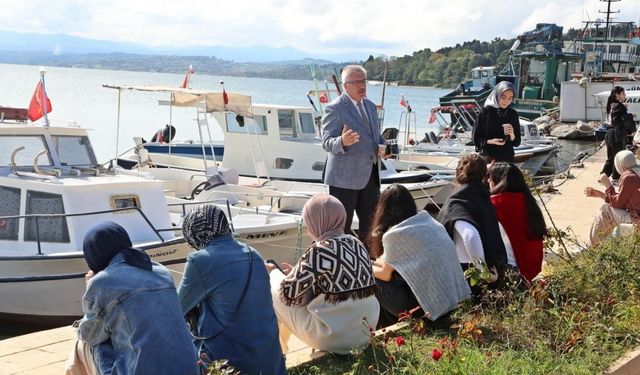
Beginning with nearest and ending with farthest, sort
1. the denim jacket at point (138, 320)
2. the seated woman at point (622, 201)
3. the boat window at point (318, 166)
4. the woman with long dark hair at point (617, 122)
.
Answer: the denim jacket at point (138, 320)
the seated woman at point (622, 201)
the woman with long dark hair at point (617, 122)
the boat window at point (318, 166)

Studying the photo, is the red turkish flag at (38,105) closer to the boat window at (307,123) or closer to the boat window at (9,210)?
the boat window at (9,210)

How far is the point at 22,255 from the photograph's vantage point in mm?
9852

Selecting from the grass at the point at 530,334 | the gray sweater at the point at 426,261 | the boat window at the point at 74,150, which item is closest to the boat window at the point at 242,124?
the boat window at the point at 74,150

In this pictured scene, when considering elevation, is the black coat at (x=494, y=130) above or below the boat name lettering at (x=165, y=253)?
above

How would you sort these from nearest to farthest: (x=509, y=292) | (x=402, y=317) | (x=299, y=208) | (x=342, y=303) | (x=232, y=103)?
(x=342, y=303)
(x=402, y=317)
(x=509, y=292)
(x=299, y=208)
(x=232, y=103)

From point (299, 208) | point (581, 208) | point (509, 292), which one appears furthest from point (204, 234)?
point (581, 208)

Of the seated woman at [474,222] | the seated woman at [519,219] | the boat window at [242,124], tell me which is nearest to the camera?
the seated woman at [474,222]

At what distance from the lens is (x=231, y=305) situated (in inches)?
174

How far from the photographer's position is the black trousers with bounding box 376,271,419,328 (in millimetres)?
5676

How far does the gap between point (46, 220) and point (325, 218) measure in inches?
240

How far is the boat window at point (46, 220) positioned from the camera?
10.1 m

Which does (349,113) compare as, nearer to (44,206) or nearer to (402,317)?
(402,317)

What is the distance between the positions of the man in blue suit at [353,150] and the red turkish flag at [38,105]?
504 centimetres

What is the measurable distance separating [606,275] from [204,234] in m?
3.41
